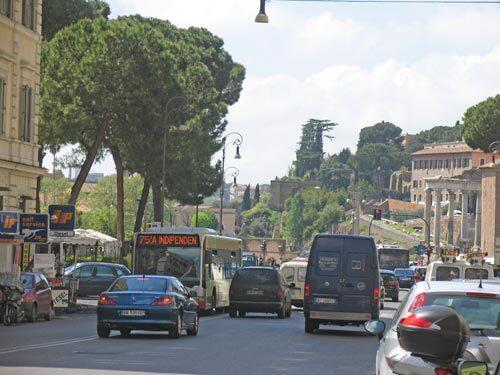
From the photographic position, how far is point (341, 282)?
34.3m

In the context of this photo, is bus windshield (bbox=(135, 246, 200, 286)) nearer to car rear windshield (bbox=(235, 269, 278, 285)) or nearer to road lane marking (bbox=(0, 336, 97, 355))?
car rear windshield (bbox=(235, 269, 278, 285))

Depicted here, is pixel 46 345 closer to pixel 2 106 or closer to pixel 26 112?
pixel 2 106

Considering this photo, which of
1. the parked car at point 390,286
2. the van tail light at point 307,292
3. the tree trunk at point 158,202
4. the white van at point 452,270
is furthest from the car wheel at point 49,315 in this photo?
the tree trunk at point 158,202

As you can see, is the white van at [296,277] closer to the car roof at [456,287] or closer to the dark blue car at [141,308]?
the dark blue car at [141,308]

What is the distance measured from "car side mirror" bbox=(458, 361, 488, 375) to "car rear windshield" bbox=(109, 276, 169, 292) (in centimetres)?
2233

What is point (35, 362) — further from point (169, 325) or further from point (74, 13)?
point (74, 13)

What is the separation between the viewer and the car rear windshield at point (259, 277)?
4491cm

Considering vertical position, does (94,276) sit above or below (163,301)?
below

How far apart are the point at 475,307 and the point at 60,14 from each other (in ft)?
189

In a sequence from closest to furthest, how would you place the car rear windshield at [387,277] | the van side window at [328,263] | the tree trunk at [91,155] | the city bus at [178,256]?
the van side window at [328,263] < the city bus at [178,256] < the tree trunk at [91,155] < the car rear windshield at [387,277]

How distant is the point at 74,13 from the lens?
69.5m

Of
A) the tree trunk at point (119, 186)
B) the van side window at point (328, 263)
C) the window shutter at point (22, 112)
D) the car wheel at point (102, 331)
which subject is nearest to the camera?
the car wheel at point (102, 331)

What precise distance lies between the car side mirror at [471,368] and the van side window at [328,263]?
27.7m

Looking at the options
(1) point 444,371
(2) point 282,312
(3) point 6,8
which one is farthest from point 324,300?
(1) point 444,371
